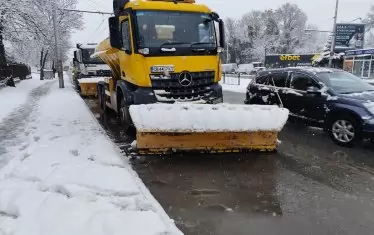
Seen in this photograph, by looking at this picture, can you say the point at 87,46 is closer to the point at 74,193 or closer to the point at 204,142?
the point at 204,142

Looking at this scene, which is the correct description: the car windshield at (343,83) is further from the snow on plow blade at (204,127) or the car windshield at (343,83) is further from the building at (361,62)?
the building at (361,62)

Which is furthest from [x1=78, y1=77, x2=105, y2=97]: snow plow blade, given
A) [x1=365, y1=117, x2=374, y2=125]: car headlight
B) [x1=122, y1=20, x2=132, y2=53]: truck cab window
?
[x1=365, y1=117, x2=374, y2=125]: car headlight

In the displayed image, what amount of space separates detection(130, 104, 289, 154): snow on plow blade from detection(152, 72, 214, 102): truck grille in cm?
137

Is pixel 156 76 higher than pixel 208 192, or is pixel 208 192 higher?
pixel 156 76

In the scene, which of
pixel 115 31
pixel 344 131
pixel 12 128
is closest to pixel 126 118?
pixel 115 31

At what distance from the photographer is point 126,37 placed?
812cm

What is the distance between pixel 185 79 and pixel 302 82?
3.02 metres

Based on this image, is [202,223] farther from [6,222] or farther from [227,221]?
[6,222]

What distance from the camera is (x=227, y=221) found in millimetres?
4105

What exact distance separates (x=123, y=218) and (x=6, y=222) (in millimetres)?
1201

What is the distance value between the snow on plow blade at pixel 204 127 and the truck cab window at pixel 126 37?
7.41ft

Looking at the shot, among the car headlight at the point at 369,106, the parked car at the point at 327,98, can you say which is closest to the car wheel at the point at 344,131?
the parked car at the point at 327,98

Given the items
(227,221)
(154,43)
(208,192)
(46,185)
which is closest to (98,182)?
(46,185)

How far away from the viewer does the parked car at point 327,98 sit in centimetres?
725
